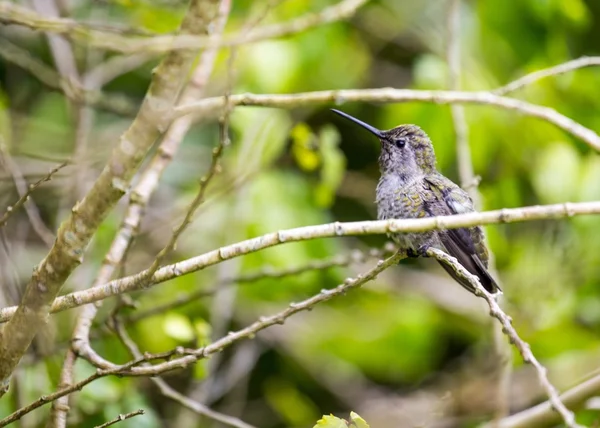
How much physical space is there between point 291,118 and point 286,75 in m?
1.44

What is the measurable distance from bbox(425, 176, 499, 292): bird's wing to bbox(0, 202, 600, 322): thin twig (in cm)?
157

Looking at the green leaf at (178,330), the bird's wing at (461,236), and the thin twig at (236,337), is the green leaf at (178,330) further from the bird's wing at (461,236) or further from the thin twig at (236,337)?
the bird's wing at (461,236)

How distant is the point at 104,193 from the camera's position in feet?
8.26

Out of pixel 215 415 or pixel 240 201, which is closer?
pixel 215 415

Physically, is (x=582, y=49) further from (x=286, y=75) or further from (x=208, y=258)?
(x=208, y=258)

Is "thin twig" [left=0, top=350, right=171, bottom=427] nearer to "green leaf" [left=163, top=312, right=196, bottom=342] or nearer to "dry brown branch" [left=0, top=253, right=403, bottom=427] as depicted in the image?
"dry brown branch" [left=0, top=253, right=403, bottom=427]

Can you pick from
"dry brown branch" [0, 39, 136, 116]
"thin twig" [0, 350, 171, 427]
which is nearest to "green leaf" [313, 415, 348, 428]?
"thin twig" [0, 350, 171, 427]

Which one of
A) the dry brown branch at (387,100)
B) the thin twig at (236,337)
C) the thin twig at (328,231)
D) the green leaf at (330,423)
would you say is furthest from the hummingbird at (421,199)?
the green leaf at (330,423)

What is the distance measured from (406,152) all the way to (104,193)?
2728 millimetres

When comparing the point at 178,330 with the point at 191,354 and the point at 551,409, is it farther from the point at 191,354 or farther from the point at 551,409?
the point at 551,409

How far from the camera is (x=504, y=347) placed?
4.21 meters

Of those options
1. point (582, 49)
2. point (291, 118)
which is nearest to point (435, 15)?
point (582, 49)

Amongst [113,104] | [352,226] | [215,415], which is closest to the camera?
[352,226]

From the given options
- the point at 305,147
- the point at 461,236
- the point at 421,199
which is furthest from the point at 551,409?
the point at 305,147
